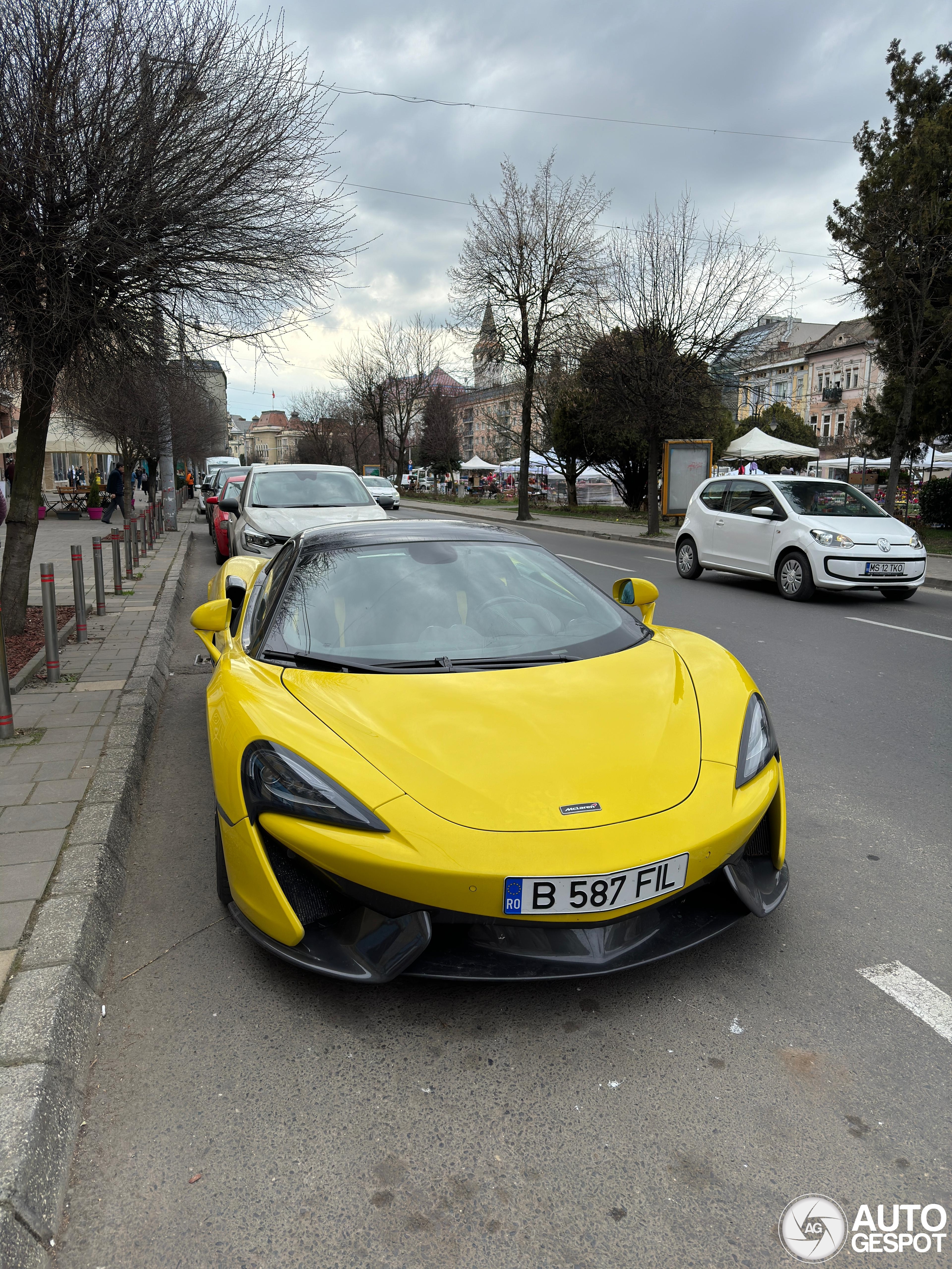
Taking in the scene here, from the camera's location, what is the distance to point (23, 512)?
7.39 meters

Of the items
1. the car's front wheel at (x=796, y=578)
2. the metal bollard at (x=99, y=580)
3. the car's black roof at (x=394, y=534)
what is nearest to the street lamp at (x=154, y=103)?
the metal bollard at (x=99, y=580)

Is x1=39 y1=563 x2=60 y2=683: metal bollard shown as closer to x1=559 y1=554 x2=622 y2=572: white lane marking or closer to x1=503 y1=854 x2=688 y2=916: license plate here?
x1=503 y1=854 x2=688 y2=916: license plate

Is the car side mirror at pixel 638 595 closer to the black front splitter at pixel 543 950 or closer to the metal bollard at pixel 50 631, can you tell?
the black front splitter at pixel 543 950

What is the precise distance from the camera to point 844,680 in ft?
22.3

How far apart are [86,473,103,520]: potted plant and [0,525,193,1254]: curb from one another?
2637cm

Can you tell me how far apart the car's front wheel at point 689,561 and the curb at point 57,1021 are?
10.6m

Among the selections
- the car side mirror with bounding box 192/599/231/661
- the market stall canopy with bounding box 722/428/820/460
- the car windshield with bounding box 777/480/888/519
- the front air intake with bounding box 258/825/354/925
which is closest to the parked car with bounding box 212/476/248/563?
the car windshield with bounding box 777/480/888/519

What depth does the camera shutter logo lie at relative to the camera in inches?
70.1

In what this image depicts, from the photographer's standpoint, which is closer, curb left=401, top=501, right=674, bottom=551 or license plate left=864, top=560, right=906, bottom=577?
license plate left=864, top=560, right=906, bottom=577

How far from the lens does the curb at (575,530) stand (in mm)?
21203

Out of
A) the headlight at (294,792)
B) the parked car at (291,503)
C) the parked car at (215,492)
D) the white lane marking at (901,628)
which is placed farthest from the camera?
the parked car at (215,492)

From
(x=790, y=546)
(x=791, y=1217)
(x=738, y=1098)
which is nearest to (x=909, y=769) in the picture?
(x=738, y=1098)

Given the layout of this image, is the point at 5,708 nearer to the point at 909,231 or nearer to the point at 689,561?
the point at 689,561

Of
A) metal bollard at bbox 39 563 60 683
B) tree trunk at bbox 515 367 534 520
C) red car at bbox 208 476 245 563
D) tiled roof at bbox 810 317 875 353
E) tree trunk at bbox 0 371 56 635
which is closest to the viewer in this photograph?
metal bollard at bbox 39 563 60 683
